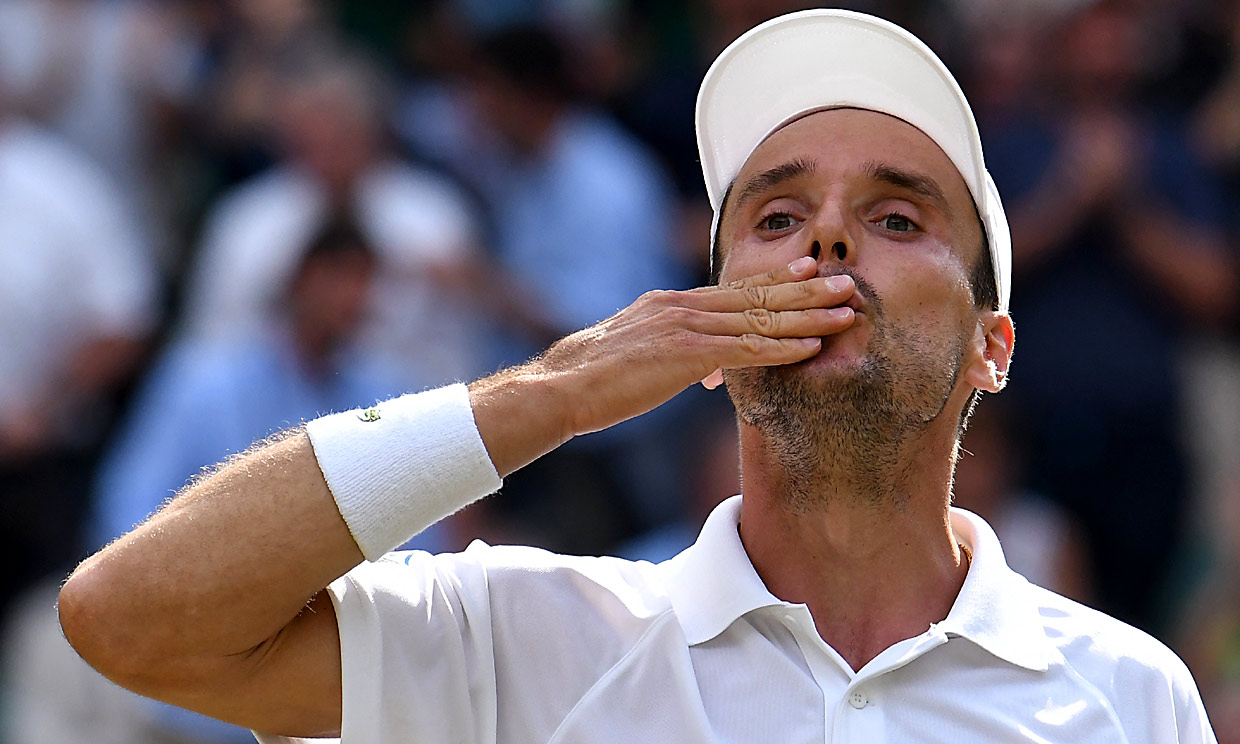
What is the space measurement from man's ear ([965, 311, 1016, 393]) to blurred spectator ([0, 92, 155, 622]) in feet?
13.1

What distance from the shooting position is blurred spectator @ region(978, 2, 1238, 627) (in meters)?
6.04

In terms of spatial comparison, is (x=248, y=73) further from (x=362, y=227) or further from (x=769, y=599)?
(x=769, y=599)

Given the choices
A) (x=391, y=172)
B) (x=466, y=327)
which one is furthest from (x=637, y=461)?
(x=391, y=172)

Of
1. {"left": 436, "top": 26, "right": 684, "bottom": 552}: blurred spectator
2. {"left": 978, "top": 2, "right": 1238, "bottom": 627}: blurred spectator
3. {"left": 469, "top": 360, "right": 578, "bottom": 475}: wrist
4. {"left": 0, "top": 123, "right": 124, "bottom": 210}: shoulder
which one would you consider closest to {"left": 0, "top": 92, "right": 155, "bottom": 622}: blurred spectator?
{"left": 0, "top": 123, "right": 124, "bottom": 210}: shoulder

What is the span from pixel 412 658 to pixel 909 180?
112 centimetres

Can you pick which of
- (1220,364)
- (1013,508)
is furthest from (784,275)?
(1220,364)

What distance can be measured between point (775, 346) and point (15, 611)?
166 inches

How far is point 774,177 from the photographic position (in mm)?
2869

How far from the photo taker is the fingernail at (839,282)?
2.60 meters

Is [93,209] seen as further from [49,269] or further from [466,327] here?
[466,327]

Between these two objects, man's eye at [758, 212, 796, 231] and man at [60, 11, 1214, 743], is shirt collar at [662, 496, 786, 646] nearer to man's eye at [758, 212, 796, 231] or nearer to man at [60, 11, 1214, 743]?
man at [60, 11, 1214, 743]

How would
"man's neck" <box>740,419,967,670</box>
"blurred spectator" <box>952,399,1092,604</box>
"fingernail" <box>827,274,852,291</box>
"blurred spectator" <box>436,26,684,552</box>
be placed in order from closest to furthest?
"fingernail" <box>827,274,852,291</box>
"man's neck" <box>740,419,967,670</box>
"blurred spectator" <box>952,399,1092,604</box>
"blurred spectator" <box>436,26,684,552</box>

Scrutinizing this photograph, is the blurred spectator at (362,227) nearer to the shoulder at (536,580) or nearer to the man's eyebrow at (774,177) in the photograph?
the man's eyebrow at (774,177)

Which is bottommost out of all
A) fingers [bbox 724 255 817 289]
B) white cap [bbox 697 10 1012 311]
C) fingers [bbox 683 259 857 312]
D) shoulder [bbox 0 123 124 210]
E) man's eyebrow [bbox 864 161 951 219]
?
fingers [bbox 683 259 857 312]
